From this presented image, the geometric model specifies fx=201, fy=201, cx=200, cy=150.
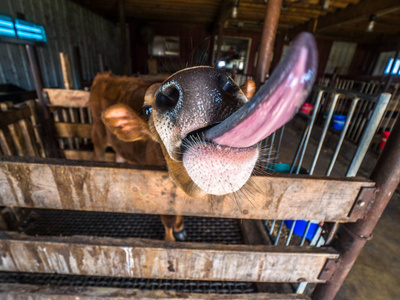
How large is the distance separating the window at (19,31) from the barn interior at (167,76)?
3 centimetres

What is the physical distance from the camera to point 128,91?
9.21 feet

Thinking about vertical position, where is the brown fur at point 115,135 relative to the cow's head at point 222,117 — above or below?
below

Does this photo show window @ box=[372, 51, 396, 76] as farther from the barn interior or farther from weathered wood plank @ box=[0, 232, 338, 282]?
weathered wood plank @ box=[0, 232, 338, 282]

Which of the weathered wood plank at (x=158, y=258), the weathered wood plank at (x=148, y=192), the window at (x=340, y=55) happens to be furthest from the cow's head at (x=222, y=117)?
the window at (x=340, y=55)

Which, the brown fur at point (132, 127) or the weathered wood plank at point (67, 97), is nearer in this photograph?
the brown fur at point (132, 127)

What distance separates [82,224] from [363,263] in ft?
12.1

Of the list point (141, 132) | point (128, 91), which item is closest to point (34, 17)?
point (128, 91)

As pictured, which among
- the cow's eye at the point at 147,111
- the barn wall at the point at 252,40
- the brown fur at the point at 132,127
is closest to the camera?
the brown fur at the point at 132,127

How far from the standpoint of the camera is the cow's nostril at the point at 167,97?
0.99m

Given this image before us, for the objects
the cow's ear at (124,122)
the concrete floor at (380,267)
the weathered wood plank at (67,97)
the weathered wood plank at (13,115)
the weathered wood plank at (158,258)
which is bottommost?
the concrete floor at (380,267)

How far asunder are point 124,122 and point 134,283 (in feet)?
5.45

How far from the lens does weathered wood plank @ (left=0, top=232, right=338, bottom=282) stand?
1.37m

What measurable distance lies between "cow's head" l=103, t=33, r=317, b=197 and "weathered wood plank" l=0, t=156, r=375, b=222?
183mm

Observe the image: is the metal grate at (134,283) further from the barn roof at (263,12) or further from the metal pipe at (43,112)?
the barn roof at (263,12)
